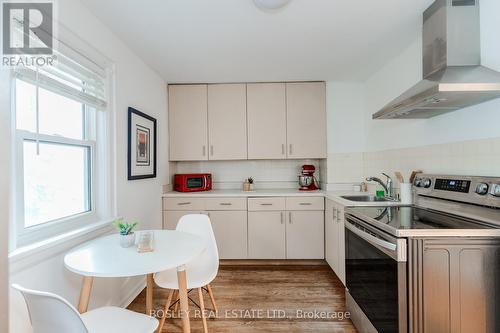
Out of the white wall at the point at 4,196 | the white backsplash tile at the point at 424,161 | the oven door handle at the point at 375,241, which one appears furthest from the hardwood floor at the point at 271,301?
the white wall at the point at 4,196

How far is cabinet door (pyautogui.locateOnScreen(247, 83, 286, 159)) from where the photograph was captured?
10.8 ft

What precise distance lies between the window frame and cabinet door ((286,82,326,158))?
82.6 inches

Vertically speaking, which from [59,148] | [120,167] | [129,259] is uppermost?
[59,148]

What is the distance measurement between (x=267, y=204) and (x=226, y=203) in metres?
0.49

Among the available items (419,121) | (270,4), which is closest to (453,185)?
(419,121)

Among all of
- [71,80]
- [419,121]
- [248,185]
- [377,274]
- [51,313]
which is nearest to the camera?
[51,313]

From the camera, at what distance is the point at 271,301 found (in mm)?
2293

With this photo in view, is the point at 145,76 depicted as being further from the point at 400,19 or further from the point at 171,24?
the point at 400,19

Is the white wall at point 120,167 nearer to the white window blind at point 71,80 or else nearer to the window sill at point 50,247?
the window sill at point 50,247

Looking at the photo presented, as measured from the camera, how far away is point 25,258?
4.09ft

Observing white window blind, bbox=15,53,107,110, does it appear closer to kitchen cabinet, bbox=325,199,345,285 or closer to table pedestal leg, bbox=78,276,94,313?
table pedestal leg, bbox=78,276,94,313

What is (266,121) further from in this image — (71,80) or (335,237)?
(71,80)

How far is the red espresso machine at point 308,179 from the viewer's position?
336 centimetres

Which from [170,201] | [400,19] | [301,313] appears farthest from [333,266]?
[400,19]
